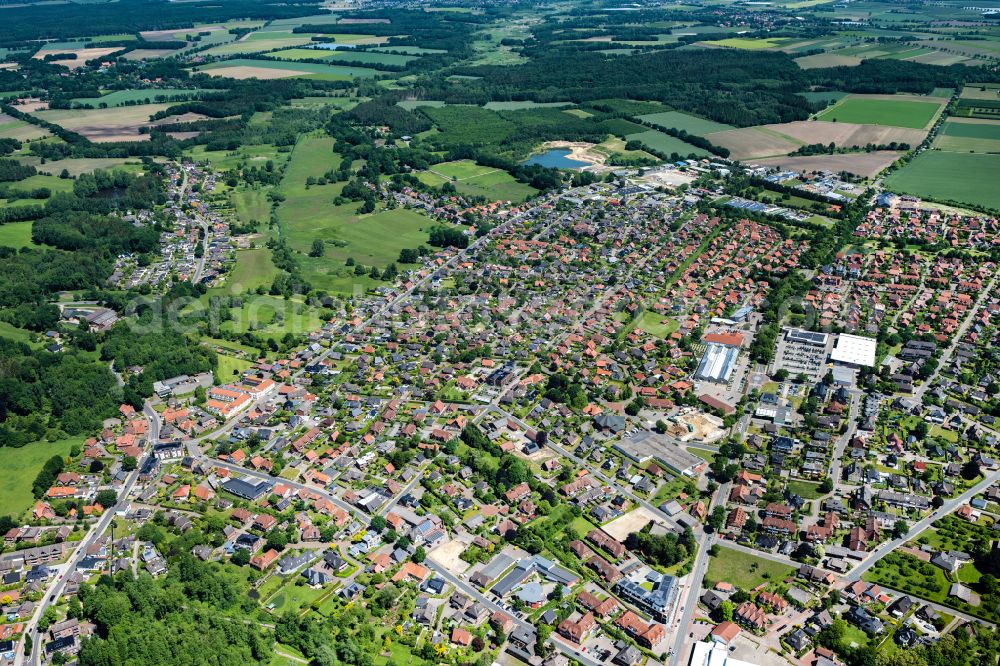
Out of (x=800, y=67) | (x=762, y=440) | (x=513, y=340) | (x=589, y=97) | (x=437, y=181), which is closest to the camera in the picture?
(x=762, y=440)

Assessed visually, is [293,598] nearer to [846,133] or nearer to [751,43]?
[846,133]

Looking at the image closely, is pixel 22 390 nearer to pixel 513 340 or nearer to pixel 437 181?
pixel 513 340

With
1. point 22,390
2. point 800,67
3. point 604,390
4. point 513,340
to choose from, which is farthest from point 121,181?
point 800,67

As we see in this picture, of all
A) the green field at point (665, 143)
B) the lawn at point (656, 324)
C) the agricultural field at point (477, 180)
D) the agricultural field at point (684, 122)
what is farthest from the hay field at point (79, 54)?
the lawn at point (656, 324)

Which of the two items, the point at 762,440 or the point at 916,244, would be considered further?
the point at 916,244

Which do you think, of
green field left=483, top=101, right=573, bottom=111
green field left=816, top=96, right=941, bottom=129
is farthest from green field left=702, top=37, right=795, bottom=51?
green field left=483, top=101, right=573, bottom=111

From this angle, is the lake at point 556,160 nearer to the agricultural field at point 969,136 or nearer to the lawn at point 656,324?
the lawn at point 656,324

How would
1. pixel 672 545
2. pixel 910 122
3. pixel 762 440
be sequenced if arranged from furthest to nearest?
1. pixel 910 122
2. pixel 762 440
3. pixel 672 545
